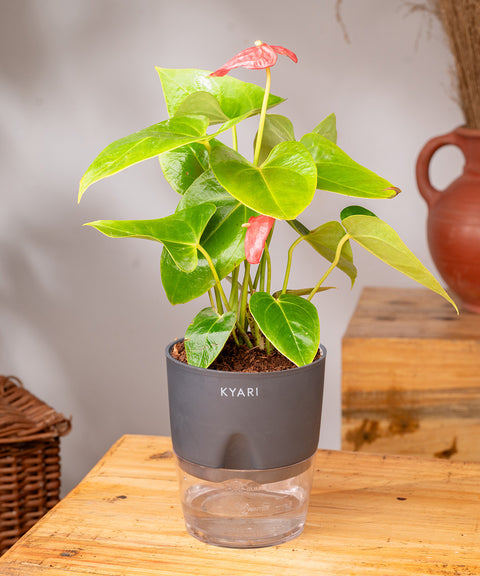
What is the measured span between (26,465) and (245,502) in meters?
0.68

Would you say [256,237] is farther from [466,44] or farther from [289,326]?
[466,44]

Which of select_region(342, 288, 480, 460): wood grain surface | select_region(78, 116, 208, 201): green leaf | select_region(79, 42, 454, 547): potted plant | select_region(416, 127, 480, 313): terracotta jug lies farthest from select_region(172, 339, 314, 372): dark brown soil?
select_region(416, 127, 480, 313): terracotta jug

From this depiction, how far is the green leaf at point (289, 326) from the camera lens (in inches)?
23.4

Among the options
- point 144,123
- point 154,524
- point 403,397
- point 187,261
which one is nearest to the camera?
point 187,261

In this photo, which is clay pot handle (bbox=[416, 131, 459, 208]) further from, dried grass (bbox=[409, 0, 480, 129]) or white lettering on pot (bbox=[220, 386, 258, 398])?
white lettering on pot (bbox=[220, 386, 258, 398])

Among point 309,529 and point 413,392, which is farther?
point 413,392

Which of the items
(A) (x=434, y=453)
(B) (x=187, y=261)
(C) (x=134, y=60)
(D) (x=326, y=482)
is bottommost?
(A) (x=434, y=453)

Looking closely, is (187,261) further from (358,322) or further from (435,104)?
(435,104)

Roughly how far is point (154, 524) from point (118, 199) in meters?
1.09

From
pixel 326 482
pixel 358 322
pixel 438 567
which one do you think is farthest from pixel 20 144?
pixel 438 567

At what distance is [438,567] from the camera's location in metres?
0.65

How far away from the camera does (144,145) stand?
549 millimetres

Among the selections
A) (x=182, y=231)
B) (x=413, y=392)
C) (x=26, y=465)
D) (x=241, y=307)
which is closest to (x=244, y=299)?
(x=241, y=307)

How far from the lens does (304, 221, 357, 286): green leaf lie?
26.9 inches
